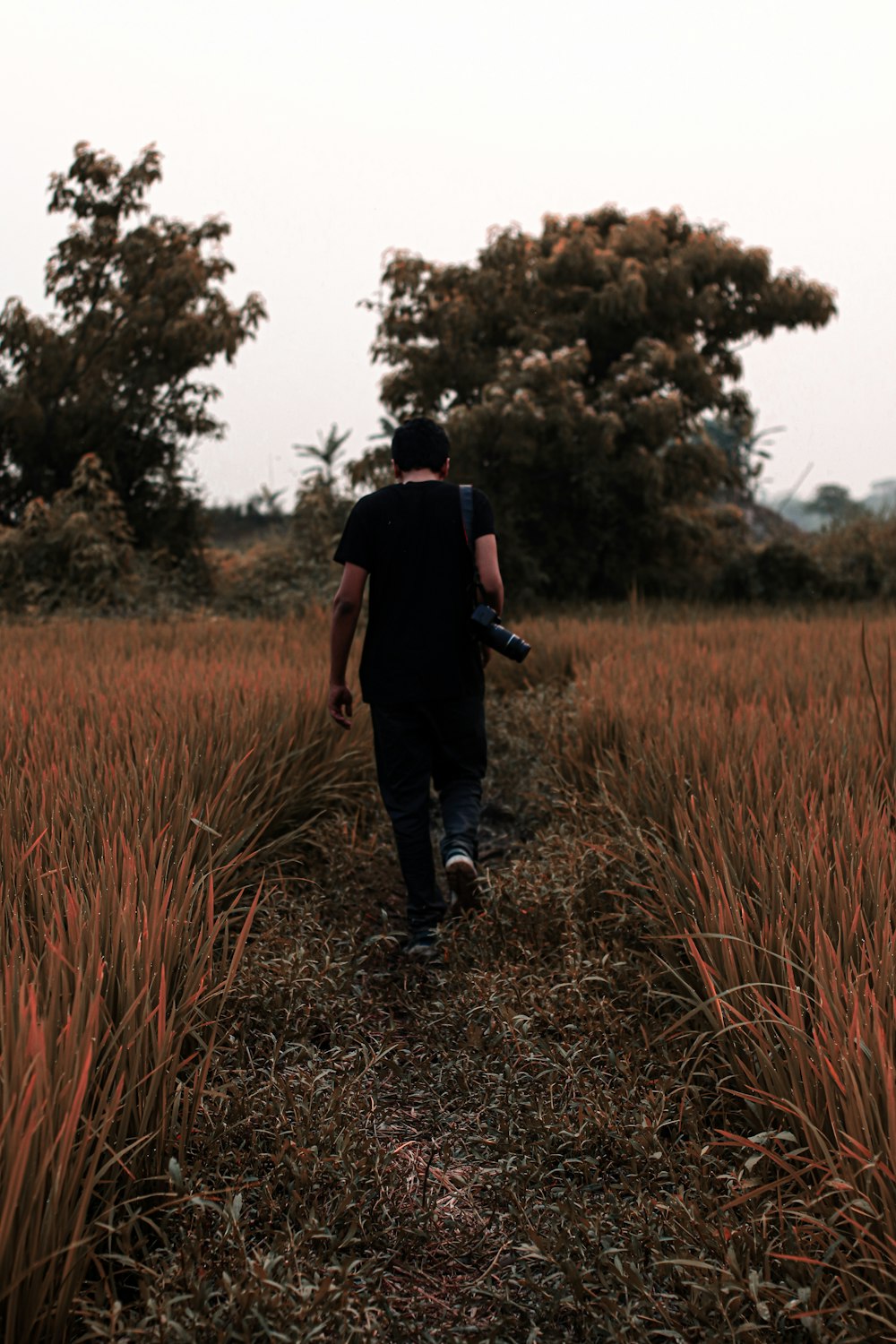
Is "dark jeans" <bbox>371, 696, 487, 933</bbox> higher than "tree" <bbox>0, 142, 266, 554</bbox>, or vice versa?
"tree" <bbox>0, 142, 266, 554</bbox>

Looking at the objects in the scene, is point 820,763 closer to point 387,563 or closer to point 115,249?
point 387,563

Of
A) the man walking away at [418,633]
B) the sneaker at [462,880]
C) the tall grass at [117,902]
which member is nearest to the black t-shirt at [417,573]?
the man walking away at [418,633]

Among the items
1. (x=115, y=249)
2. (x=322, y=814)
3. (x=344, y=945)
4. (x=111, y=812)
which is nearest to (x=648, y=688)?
(x=322, y=814)

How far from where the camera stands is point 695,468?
13.3 m

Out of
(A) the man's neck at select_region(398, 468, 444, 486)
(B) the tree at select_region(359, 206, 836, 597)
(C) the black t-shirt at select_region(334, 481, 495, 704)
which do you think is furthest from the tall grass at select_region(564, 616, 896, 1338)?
(B) the tree at select_region(359, 206, 836, 597)

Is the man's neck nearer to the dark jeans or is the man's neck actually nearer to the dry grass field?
the dark jeans

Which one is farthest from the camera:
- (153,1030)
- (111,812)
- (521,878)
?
(521,878)

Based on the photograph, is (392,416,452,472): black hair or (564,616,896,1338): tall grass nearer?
(564,616,896,1338): tall grass

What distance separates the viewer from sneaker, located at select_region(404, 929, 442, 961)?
10.9 ft

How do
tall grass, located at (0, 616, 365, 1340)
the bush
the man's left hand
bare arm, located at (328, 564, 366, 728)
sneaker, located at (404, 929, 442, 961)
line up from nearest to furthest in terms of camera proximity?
tall grass, located at (0, 616, 365, 1340), sneaker, located at (404, 929, 442, 961), bare arm, located at (328, 564, 366, 728), the man's left hand, the bush

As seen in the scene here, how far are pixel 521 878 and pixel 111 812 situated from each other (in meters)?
1.39

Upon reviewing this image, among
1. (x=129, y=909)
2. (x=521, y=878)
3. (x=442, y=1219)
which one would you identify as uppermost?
(x=129, y=909)

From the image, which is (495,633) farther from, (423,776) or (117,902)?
(117,902)

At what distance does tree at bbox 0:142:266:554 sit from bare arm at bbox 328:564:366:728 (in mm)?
11502
